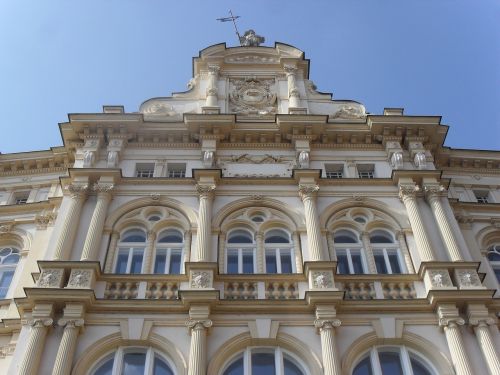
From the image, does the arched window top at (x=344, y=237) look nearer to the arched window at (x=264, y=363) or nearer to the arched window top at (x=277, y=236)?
the arched window top at (x=277, y=236)

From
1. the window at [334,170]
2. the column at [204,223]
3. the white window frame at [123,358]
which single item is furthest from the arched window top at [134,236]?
the window at [334,170]

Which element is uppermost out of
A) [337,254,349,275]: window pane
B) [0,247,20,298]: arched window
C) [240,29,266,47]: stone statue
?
[240,29,266,47]: stone statue

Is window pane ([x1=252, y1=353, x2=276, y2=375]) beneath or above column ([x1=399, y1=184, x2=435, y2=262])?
beneath

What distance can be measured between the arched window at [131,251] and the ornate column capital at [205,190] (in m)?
2.39

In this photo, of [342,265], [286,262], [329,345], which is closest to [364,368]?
[329,345]

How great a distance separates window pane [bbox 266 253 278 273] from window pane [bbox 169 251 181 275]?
2813mm

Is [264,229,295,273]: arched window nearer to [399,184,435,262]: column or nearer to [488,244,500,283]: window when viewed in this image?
[399,184,435,262]: column

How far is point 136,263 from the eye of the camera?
20516 millimetres

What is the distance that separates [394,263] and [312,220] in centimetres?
297

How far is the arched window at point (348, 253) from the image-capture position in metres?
20.4

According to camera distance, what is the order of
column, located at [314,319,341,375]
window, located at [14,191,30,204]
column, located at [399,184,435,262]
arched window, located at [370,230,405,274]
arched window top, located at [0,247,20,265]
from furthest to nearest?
window, located at [14,191,30,204] → arched window top, located at [0,247,20,265] → arched window, located at [370,230,405,274] → column, located at [399,184,435,262] → column, located at [314,319,341,375]

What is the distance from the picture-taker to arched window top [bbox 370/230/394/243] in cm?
2155

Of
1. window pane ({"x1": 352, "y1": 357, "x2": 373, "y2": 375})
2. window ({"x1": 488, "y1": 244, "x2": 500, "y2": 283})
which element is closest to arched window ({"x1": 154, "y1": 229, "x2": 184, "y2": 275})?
window pane ({"x1": 352, "y1": 357, "x2": 373, "y2": 375})

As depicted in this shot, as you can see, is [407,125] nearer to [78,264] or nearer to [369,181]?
[369,181]
